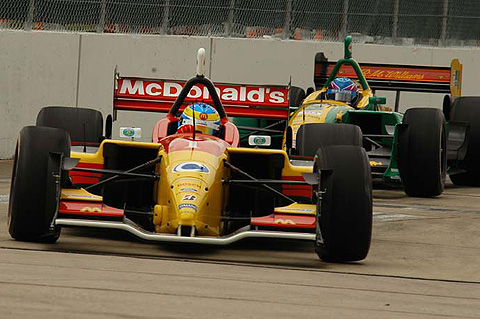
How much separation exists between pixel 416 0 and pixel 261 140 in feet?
33.6

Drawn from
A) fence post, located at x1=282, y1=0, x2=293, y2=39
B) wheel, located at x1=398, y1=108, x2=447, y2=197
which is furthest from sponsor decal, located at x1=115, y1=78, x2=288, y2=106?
fence post, located at x1=282, y1=0, x2=293, y2=39

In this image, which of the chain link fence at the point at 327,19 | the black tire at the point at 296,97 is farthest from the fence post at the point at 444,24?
the black tire at the point at 296,97

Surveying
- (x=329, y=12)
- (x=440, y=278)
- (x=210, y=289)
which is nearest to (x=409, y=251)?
(x=440, y=278)

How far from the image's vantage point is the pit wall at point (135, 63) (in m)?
17.5

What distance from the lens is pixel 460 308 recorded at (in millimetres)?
5969

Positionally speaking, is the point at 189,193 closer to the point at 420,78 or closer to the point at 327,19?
the point at 420,78

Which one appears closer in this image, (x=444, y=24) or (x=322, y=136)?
(x=322, y=136)

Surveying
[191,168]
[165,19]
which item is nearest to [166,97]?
[191,168]

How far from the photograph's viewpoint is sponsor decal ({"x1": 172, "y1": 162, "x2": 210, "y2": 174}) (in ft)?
26.1

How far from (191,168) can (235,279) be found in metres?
1.54

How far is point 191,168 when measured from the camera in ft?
26.1

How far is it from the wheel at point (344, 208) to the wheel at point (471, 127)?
25.6 feet

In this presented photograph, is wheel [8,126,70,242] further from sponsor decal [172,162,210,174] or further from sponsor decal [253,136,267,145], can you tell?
sponsor decal [253,136,267,145]

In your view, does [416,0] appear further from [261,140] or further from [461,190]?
[261,140]
